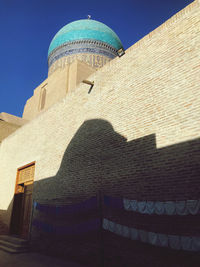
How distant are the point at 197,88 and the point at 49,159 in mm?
5311

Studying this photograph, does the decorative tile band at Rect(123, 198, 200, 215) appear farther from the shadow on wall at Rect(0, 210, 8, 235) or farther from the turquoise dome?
the turquoise dome

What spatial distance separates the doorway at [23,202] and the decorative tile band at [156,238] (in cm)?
486

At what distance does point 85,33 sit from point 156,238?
13.2 m

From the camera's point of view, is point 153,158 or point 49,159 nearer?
point 153,158

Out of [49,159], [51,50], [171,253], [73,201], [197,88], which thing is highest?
[51,50]

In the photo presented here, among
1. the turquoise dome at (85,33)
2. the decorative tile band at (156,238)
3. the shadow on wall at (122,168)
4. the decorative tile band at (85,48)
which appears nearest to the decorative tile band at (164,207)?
the shadow on wall at (122,168)

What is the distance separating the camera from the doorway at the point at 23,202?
8.21 meters

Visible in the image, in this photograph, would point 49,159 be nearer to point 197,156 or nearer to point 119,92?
point 119,92

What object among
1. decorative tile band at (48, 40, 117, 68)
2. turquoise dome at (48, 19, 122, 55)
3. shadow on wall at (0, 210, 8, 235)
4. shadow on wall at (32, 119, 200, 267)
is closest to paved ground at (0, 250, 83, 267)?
shadow on wall at (32, 119, 200, 267)

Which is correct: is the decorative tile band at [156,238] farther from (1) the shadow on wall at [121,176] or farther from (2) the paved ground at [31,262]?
(2) the paved ground at [31,262]

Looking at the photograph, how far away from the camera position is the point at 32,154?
868 cm

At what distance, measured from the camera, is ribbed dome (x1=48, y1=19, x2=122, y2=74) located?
43.2ft

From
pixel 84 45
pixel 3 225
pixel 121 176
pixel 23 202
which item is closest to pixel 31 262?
pixel 121 176

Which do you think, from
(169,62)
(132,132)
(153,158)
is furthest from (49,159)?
(169,62)
